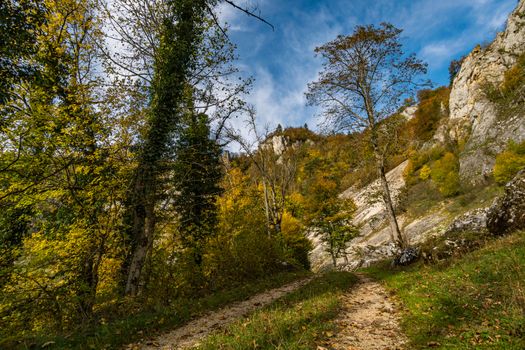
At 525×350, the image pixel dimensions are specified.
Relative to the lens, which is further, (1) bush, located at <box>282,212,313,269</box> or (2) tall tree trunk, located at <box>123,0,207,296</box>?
(1) bush, located at <box>282,212,313,269</box>

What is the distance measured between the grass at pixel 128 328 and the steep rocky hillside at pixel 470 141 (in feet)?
44.5

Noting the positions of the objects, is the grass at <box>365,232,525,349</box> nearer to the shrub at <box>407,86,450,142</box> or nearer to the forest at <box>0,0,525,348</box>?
the forest at <box>0,0,525,348</box>

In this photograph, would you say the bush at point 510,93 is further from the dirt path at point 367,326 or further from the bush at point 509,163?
the dirt path at point 367,326

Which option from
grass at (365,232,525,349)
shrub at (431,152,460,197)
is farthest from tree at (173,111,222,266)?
shrub at (431,152,460,197)

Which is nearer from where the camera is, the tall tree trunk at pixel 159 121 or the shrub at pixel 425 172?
the tall tree trunk at pixel 159 121

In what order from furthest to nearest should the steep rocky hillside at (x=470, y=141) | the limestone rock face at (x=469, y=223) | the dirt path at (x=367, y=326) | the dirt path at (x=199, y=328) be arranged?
the steep rocky hillside at (x=470, y=141), the limestone rock face at (x=469, y=223), the dirt path at (x=199, y=328), the dirt path at (x=367, y=326)

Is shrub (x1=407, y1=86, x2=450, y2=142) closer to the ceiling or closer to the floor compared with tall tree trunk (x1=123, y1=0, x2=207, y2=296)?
closer to the ceiling

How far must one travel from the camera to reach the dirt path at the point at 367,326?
4633 millimetres

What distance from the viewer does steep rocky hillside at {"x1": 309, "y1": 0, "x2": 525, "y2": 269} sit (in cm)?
2853

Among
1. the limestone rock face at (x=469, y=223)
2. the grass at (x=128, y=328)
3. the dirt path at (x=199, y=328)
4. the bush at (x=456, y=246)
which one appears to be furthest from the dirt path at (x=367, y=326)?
the limestone rock face at (x=469, y=223)

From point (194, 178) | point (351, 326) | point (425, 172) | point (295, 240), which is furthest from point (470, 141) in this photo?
point (351, 326)

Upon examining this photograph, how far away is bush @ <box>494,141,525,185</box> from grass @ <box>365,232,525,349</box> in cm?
2200

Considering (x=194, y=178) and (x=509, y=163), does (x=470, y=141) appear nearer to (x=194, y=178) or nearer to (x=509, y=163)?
(x=509, y=163)

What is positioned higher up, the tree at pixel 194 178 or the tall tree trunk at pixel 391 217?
the tree at pixel 194 178
